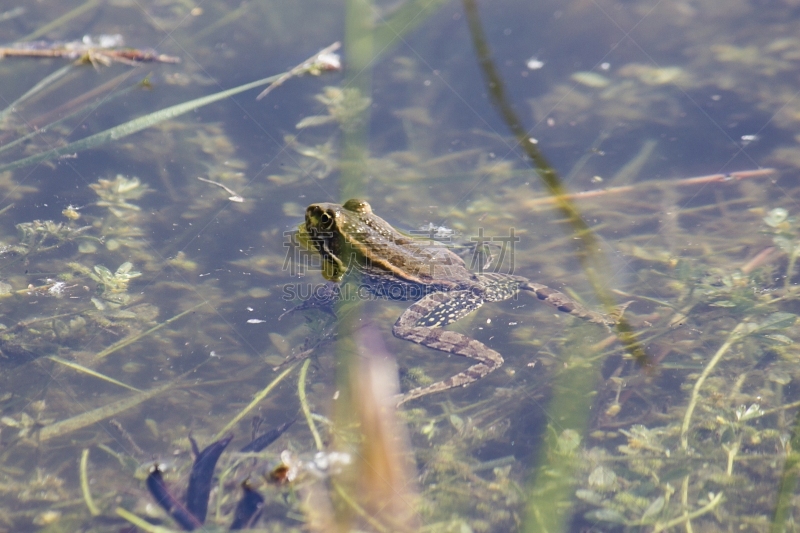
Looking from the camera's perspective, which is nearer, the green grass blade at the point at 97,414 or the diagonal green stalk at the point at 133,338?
the green grass blade at the point at 97,414

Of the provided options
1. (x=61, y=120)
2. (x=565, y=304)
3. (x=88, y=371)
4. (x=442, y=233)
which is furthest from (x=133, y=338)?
(x=565, y=304)

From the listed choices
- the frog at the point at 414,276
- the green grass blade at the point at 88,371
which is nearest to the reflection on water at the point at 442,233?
the green grass blade at the point at 88,371

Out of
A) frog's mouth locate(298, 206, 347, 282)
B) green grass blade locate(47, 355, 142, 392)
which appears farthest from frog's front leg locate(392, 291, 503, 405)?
green grass blade locate(47, 355, 142, 392)

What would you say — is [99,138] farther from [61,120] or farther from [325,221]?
[325,221]

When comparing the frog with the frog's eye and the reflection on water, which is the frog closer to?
the frog's eye

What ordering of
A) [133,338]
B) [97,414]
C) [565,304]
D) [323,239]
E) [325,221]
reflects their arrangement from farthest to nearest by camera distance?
1. [323,239]
2. [325,221]
3. [565,304]
4. [133,338]
5. [97,414]

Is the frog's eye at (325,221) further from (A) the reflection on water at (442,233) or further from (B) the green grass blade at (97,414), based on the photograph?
(B) the green grass blade at (97,414)

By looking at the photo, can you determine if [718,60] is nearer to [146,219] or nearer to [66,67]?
[146,219]
